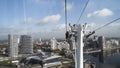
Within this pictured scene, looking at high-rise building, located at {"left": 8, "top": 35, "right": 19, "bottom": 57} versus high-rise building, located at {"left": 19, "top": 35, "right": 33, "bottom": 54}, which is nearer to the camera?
high-rise building, located at {"left": 8, "top": 35, "right": 19, "bottom": 57}

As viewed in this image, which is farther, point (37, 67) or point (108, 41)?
point (108, 41)

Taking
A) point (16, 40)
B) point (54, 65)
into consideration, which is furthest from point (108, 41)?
point (54, 65)

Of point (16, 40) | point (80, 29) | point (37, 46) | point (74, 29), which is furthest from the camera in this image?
point (37, 46)

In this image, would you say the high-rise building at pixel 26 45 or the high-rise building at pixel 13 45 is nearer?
the high-rise building at pixel 13 45

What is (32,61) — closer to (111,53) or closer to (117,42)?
(111,53)

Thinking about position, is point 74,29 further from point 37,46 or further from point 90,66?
point 37,46

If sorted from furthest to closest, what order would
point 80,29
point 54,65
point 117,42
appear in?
point 117,42, point 54,65, point 80,29

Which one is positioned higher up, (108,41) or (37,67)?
(108,41)
